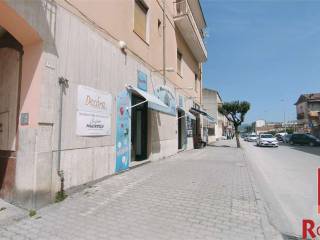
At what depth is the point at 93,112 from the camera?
7.01m

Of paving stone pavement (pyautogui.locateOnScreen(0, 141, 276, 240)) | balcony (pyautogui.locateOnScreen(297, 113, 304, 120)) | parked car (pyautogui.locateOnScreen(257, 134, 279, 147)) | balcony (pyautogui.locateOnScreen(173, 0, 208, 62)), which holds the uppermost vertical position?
balcony (pyautogui.locateOnScreen(173, 0, 208, 62))

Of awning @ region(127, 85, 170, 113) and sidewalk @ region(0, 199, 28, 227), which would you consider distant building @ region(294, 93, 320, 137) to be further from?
sidewalk @ region(0, 199, 28, 227)

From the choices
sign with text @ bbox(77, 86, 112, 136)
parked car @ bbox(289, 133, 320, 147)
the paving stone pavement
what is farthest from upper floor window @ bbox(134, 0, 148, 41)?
parked car @ bbox(289, 133, 320, 147)

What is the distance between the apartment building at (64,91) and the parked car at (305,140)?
90.4ft

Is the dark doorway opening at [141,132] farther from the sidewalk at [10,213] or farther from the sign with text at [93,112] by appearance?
the sidewalk at [10,213]

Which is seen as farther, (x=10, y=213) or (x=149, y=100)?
(x=149, y=100)

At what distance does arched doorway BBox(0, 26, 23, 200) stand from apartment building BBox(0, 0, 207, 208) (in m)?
0.02

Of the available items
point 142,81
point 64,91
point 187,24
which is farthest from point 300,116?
point 64,91

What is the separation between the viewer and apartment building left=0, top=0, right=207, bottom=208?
519cm

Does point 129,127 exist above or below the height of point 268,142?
above

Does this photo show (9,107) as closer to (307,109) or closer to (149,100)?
(149,100)

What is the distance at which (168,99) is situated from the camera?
1385cm

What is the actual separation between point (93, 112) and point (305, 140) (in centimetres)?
3226

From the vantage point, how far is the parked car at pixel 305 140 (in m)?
31.0
